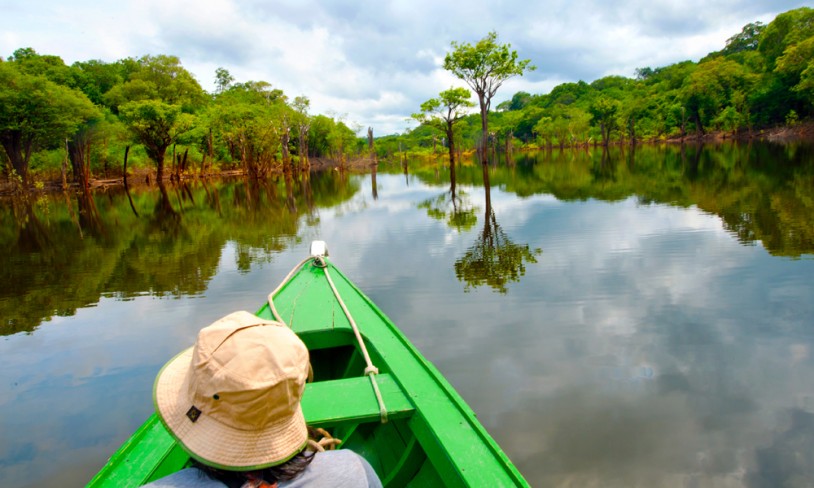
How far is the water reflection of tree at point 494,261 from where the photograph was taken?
6188 millimetres

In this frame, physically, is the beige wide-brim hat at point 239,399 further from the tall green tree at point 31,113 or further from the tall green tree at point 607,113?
the tall green tree at point 607,113

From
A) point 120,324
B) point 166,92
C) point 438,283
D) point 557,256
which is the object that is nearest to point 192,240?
→ point 120,324

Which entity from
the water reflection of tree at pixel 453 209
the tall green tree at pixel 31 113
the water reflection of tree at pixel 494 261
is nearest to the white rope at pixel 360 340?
the water reflection of tree at pixel 494 261

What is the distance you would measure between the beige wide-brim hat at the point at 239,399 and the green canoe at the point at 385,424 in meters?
0.82

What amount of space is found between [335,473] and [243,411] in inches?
12.6

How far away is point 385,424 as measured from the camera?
8.31 feet

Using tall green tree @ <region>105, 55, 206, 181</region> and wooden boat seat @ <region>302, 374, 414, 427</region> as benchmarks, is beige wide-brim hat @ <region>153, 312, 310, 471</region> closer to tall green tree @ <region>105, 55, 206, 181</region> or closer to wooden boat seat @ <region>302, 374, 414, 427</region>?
wooden boat seat @ <region>302, 374, 414, 427</region>

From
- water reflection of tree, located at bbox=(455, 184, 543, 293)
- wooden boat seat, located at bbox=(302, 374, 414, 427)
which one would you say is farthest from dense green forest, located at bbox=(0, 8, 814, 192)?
wooden boat seat, located at bbox=(302, 374, 414, 427)

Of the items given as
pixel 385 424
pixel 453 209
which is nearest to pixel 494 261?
pixel 385 424

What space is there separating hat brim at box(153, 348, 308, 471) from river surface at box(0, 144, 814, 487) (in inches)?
73.4

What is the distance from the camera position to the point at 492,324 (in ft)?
15.4

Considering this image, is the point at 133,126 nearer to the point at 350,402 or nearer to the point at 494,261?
the point at 494,261

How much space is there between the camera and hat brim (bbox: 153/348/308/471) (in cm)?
119

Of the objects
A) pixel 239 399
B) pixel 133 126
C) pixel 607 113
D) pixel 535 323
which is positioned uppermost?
pixel 607 113
